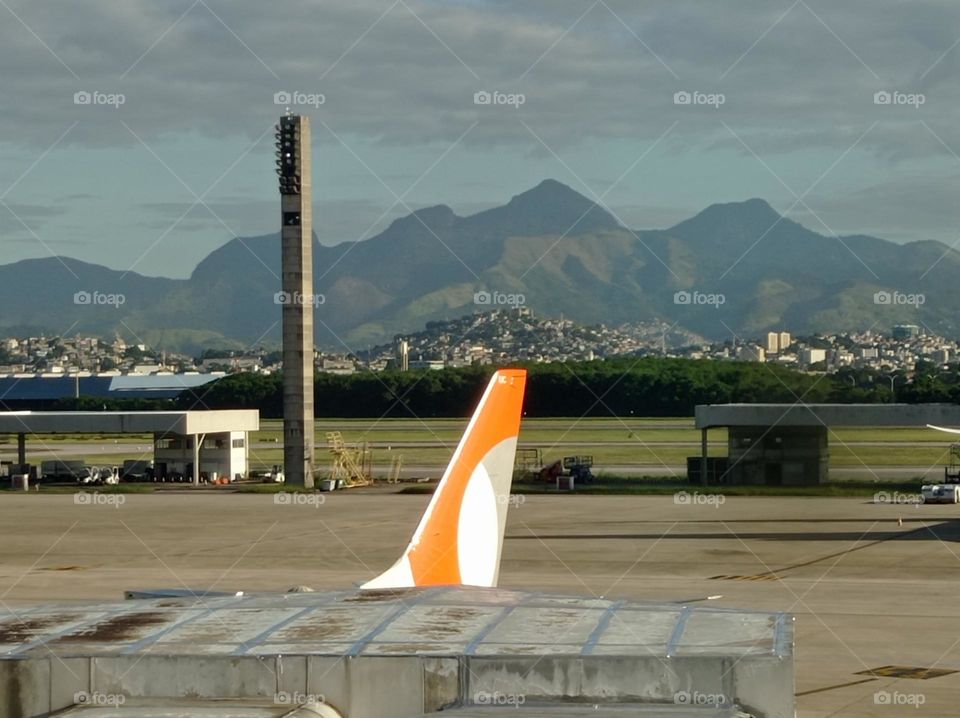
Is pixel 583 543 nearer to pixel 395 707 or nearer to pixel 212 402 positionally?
pixel 395 707

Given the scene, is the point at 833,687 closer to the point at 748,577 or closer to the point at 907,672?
the point at 907,672

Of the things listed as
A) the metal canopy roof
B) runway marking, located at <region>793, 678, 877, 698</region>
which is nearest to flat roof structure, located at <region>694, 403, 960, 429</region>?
the metal canopy roof

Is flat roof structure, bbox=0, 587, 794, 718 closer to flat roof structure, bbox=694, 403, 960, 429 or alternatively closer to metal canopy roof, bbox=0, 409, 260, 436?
flat roof structure, bbox=694, 403, 960, 429

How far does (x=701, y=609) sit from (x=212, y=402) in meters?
136

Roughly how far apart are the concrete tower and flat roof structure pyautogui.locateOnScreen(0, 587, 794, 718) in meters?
77.9

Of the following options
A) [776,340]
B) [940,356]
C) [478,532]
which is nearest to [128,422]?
[478,532]

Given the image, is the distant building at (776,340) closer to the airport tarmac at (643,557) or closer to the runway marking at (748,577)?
the airport tarmac at (643,557)

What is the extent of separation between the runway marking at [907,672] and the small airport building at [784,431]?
4951cm

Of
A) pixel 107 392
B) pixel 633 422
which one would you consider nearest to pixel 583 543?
pixel 633 422

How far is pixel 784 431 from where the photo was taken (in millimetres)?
78562

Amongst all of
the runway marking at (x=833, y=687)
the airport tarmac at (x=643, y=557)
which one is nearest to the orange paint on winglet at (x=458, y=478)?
the airport tarmac at (x=643, y=557)

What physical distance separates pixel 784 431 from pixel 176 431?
131 feet

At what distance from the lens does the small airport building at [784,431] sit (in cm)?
7531

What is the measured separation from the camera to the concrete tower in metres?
87.1
